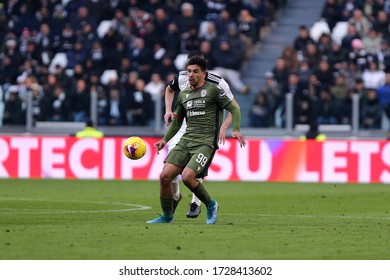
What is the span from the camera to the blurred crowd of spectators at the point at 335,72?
1091 inches

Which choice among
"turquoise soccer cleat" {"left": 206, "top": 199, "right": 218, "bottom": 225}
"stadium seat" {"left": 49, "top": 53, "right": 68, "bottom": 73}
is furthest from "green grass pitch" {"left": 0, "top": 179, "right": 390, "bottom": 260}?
"stadium seat" {"left": 49, "top": 53, "right": 68, "bottom": 73}

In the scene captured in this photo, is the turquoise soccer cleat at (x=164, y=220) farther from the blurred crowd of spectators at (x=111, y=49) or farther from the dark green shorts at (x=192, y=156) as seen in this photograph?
the blurred crowd of spectators at (x=111, y=49)

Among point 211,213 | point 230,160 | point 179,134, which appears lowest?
point 230,160

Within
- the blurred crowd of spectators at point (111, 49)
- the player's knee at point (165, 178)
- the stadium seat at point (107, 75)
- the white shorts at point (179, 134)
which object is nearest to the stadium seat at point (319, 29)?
the blurred crowd of spectators at point (111, 49)

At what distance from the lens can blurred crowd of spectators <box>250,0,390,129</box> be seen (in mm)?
27719

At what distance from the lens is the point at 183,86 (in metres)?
15.4

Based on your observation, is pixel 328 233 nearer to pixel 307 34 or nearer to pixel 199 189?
pixel 199 189

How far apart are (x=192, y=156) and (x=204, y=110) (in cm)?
64

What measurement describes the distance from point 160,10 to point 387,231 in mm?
18633

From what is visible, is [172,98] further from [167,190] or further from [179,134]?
[167,190]

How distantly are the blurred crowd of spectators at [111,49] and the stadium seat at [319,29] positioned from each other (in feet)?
5.54

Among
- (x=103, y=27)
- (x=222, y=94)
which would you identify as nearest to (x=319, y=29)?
(x=103, y=27)

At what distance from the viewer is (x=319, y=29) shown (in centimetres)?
3095
